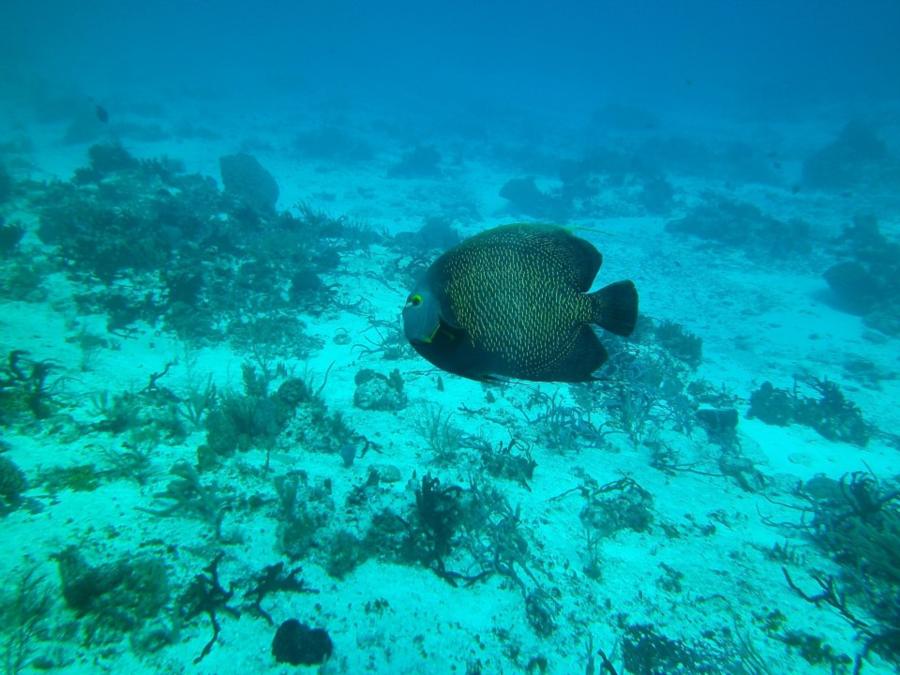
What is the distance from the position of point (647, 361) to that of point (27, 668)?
8.87 m

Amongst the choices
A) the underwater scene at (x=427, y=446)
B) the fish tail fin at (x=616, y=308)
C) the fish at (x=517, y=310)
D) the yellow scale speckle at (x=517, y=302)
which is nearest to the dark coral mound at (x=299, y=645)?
the underwater scene at (x=427, y=446)

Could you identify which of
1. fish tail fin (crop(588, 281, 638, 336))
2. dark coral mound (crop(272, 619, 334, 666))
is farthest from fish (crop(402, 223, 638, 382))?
dark coral mound (crop(272, 619, 334, 666))

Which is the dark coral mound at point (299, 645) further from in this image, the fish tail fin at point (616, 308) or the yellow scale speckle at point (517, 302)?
the fish tail fin at point (616, 308)

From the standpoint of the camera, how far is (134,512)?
12.1 feet

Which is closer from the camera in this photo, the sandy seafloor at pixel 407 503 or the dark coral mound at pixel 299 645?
the dark coral mound at pixel 299 645

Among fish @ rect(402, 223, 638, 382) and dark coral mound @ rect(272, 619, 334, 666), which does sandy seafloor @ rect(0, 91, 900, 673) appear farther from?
fish @ rect(402, 223, 638, 382)

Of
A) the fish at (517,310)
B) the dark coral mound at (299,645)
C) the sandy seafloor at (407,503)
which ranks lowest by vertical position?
the dark coral mound at (299,645)

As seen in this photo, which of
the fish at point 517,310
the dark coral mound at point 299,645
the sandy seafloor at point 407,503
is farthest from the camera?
the sandy seafloor at point 407,503

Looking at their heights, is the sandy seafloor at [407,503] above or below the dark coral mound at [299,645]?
above

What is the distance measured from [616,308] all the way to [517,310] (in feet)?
1.36

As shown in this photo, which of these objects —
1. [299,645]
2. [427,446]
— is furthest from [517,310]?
[427,446]

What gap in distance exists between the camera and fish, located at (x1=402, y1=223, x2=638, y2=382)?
66.4 inches

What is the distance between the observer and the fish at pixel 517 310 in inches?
66.4

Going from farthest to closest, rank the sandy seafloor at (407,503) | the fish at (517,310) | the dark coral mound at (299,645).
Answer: the sandy seafloor at (407,503)
the dark coral mound at (299,645)
the fish at (517,310)
